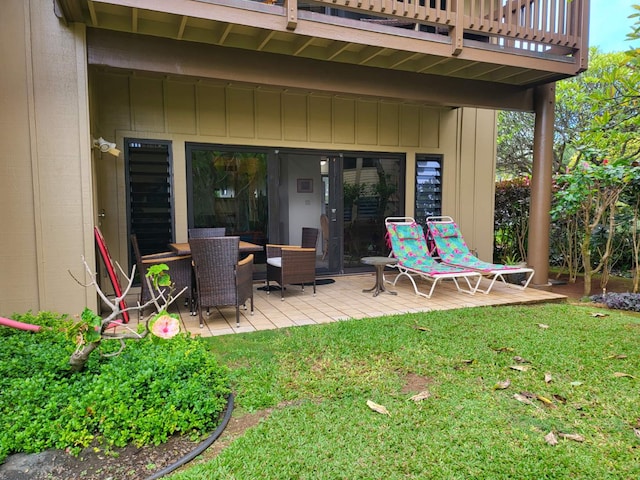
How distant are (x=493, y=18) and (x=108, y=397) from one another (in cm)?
567

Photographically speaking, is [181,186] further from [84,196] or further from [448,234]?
[448,234]

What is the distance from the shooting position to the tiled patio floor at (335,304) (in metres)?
4.18

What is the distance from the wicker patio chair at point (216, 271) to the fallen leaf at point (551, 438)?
284 cm

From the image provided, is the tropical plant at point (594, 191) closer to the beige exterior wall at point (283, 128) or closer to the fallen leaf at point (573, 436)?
the beige exterior wall at point (283, 128)

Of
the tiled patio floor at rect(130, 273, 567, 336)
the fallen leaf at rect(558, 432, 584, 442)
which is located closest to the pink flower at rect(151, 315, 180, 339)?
the tiled patio floor at rect(130, 273, 567, 336)

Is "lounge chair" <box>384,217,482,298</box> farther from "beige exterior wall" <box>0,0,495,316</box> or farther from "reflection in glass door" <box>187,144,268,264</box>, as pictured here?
"reflection in glass door" <box>187,144,268,264</box>

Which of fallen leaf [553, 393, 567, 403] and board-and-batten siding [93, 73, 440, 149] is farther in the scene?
board-and-batten siding [93, 73, 440, 149]

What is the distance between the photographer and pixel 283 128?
248 inches

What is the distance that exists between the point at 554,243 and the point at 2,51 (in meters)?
8.63

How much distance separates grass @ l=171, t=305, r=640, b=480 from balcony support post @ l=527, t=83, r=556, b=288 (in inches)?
80.4

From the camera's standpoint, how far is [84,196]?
3.86 metres

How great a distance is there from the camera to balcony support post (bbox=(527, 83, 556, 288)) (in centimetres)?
589

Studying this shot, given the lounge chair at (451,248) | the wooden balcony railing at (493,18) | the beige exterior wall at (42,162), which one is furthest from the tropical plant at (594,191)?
the beige exterior wall at (42,162)

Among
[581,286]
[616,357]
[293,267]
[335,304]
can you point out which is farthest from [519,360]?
[581,286]
